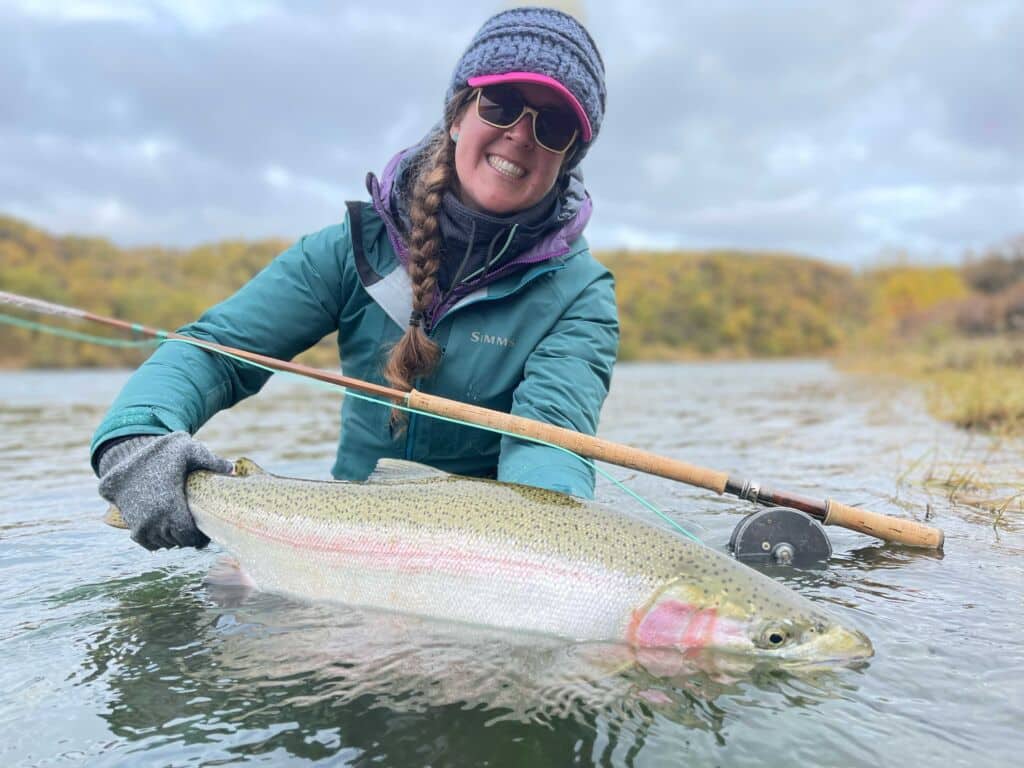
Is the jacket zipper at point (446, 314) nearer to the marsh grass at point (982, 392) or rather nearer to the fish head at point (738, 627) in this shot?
the fish head at point (738, 627)


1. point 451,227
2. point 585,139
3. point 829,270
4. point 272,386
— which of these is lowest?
point 272,386

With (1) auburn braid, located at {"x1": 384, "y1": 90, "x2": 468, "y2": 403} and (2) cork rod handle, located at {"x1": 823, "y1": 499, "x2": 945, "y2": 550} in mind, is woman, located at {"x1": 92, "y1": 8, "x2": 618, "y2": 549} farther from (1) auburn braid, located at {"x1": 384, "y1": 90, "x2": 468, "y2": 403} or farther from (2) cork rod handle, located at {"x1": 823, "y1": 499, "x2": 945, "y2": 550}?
(2) cork rod handle, located at {"x1": 823, "y1": 499, "x2": 945, "y2": 550}

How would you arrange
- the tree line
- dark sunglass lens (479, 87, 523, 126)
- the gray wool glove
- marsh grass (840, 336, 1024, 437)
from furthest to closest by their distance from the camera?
1. the tree line
2. marsh grass (840, 336, 1024, 437)
3. dark sunglass lens (479, 87, 523, 126)
4. the gray wool glove

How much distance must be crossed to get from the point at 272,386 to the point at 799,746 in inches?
786

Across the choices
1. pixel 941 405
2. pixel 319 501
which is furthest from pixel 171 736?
pixel 941 405

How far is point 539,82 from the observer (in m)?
2.73

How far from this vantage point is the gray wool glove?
238 cm

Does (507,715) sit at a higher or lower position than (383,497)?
lower

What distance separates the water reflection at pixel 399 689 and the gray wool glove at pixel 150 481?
0.32m

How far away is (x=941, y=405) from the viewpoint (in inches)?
336

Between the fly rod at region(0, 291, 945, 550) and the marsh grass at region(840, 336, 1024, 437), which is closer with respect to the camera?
the fly rod at region(0, 291, 945, 550)

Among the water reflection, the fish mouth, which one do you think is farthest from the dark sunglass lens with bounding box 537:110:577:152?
the fish mouth

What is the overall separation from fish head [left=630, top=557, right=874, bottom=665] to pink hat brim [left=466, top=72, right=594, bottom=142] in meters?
1.72

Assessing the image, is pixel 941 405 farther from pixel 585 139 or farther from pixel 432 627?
pixel 432 627
